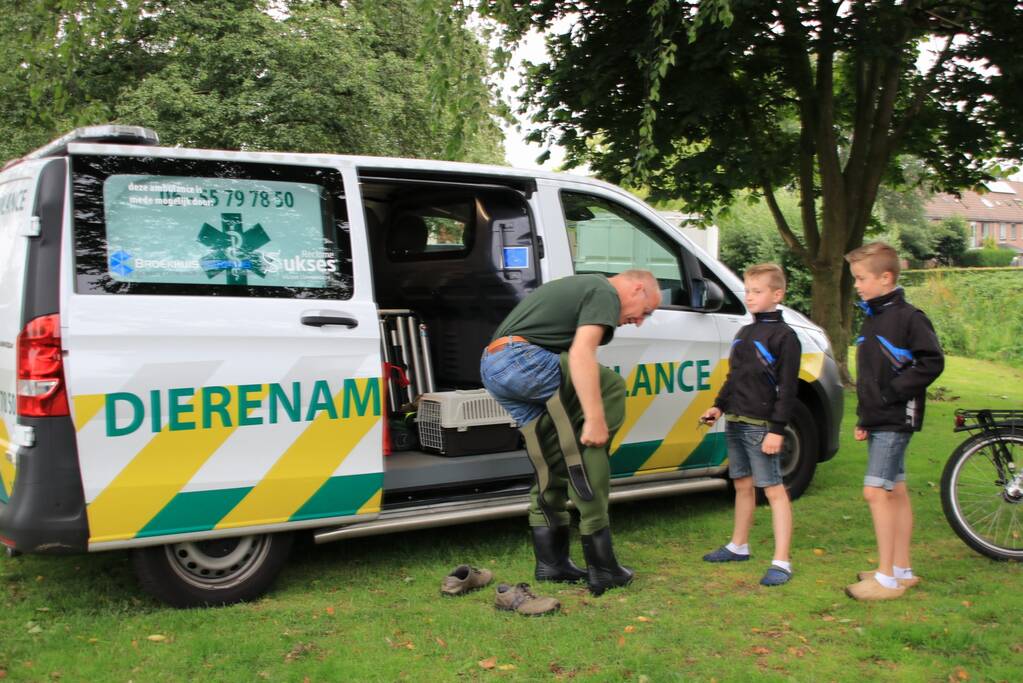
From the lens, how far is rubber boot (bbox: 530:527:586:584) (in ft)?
16.6

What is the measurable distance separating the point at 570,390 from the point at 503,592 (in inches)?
38.2

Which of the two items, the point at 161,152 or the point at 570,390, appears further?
the point at 570,390

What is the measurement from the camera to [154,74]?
62.8 ft

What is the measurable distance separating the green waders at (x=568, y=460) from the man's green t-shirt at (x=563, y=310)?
0.11 m

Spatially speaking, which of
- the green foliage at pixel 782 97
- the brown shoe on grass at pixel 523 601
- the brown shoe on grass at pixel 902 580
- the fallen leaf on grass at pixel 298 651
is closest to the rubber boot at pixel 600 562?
the brown shoe on grass at pixel 523 601

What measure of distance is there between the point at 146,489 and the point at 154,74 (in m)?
16.5

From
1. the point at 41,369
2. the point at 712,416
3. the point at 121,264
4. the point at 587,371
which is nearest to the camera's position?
the point at 41,369

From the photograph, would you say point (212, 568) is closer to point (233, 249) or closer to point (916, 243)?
point (233, 249)

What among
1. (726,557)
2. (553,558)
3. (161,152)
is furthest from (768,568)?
(161,152)

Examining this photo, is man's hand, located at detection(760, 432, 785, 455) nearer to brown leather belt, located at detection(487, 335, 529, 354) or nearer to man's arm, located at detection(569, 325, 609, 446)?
man's arm, located at detection(569, 325, 609, 446)

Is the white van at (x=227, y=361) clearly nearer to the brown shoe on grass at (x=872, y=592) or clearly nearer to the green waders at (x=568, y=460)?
the green waders at (x=568, y=460)

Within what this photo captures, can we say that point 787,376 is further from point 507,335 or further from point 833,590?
point 507,335

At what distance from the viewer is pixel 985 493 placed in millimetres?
5520

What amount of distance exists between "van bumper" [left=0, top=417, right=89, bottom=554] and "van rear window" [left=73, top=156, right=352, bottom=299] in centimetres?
62
